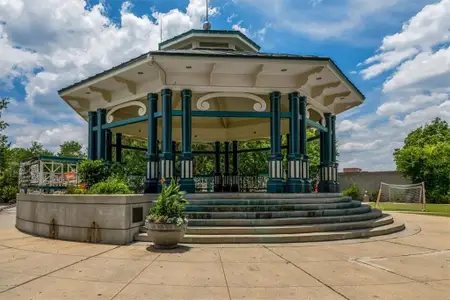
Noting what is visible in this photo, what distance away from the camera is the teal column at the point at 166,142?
12430 mm

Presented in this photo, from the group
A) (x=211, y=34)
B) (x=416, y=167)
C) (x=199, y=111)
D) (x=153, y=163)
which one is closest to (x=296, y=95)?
(x=199, y=111)

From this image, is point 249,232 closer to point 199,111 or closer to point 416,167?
point 199,111

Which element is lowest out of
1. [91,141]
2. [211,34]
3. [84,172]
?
[84,172]

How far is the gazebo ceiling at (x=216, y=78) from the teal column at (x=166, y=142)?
54 centimetres

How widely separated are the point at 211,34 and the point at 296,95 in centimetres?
507

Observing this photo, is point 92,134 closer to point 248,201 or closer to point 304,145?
point 248,201

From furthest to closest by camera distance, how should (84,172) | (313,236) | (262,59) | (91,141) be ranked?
(91,141), (84,172), (262,59), (313,236)

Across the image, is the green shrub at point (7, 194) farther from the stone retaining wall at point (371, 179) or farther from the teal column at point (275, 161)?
the stone retaining wall at point (371, 179)

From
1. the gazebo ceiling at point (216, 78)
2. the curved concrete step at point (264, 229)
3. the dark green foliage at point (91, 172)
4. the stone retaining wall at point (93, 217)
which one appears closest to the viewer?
the stone retaining wall at point (93, 217)

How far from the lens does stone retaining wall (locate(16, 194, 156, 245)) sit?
891 cm

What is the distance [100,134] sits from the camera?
51.0 feet

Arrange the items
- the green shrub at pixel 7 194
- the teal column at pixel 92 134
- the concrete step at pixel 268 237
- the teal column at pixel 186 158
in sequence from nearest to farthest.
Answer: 1. the concrete step at pixel 268 237
2. the teal column at pixel 186 158
3. the teal column at pixel 92 134
4. the green shrub at pixel 7 194

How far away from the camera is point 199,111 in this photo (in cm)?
1285

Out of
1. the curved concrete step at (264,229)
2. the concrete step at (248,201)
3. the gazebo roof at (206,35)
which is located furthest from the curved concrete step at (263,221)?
the gazebo roof at (206,35)
